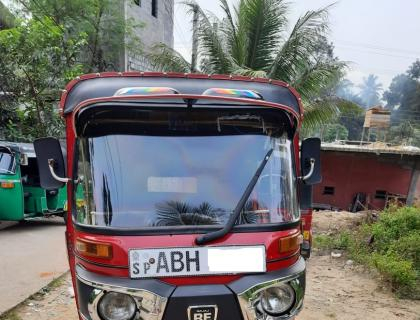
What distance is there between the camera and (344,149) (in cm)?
1622

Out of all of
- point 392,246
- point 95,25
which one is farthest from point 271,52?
point 95,25

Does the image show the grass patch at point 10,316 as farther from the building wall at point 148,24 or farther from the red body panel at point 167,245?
the building wall at point 148,24

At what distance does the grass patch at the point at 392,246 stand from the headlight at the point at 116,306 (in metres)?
4.05

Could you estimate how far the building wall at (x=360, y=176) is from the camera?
16.8 metres

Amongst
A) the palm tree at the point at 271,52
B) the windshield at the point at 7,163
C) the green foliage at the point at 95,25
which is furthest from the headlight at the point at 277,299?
the green foliage at the point at 95,25

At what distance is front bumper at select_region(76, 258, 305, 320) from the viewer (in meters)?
2.21

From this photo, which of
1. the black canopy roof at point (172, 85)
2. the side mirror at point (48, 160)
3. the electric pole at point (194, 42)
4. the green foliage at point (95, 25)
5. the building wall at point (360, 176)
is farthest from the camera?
the building wall at point (360, 176)

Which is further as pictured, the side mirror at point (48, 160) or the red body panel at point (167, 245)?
the side mirror at point (48, 160)

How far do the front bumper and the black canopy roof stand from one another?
1103mm

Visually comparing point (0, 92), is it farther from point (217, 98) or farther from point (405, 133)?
point (405, 133)

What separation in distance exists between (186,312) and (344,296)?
12.0 feet

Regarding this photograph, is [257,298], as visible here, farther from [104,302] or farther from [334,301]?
[334,301]

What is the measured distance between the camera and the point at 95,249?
7.63 ft

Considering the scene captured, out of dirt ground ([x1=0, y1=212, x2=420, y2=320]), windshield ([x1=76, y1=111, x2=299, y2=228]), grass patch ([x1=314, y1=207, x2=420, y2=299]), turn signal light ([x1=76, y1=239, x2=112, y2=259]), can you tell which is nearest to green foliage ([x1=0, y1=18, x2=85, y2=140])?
dirt ground ([x1=0, y1=212, x2=420, y2=320])
